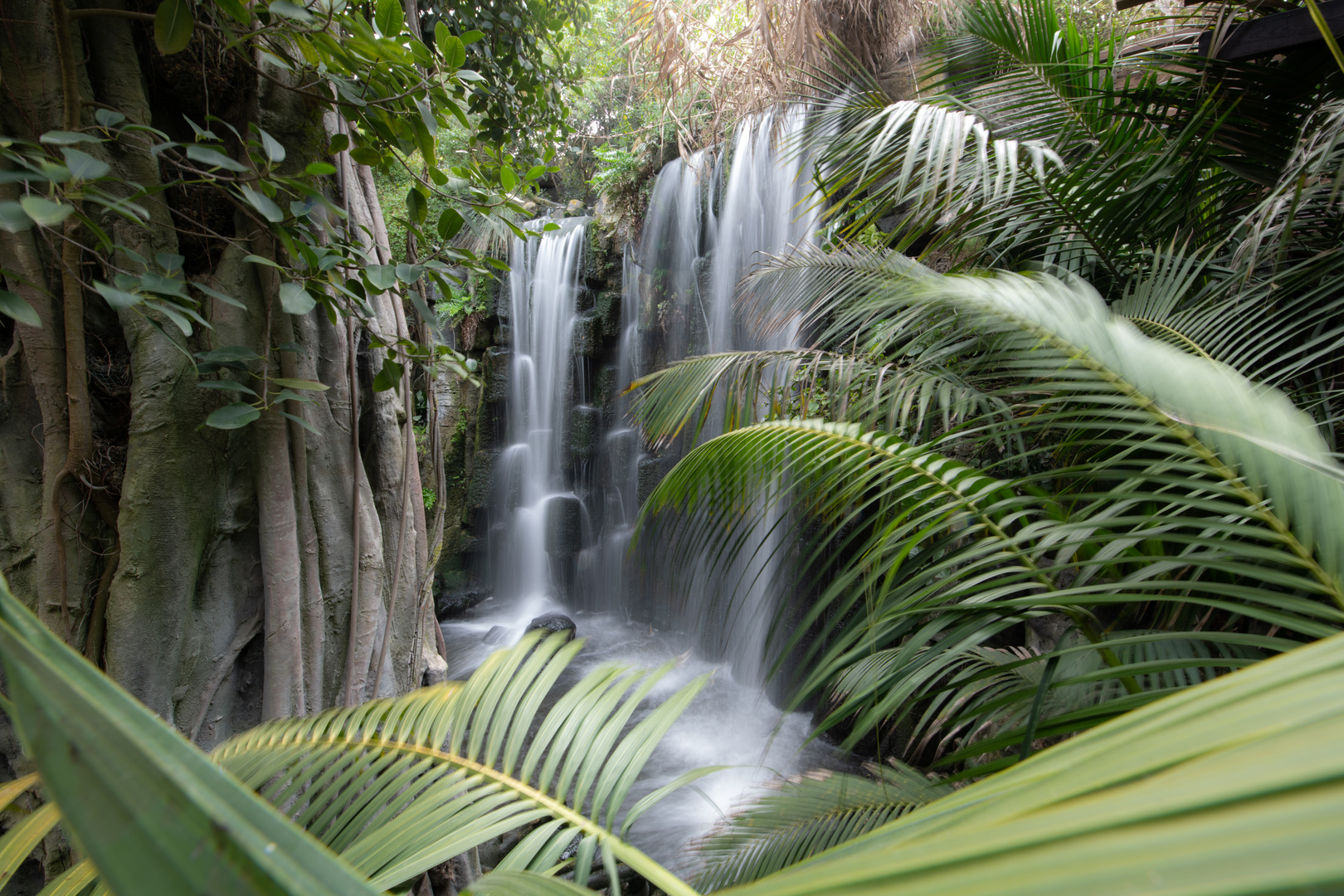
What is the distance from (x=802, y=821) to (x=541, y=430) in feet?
21.4

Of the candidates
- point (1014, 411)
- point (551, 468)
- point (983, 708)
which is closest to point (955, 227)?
point (1014, 411)

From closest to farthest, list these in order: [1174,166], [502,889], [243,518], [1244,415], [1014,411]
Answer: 1. [502,889]
2. [1244,415]
3. [243,518]
4. [1174,166]
5. [1014,411]

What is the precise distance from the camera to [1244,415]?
84 cm

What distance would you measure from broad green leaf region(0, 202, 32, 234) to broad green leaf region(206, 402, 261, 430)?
0.43m

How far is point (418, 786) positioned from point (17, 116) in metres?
1.63

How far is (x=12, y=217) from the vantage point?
921 millimetres

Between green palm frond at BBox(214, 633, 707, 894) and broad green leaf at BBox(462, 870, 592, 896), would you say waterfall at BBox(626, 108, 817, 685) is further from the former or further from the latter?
broad green leaf at BBox(462, 870, 592, 896)

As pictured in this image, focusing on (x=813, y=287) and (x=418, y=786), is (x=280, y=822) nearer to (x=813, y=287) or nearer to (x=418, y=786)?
(x=418, y=786)

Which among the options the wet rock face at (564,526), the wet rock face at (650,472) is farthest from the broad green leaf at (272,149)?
the wet rock face at (564,526)

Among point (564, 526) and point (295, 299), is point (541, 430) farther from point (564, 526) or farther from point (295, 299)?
point (295, 299)

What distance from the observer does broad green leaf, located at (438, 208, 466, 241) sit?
1.47 m

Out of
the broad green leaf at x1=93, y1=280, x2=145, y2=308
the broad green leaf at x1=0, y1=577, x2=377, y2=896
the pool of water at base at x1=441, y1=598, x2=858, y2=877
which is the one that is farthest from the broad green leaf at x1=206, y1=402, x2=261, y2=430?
the pool of water at base at x1=441, y1=598, x2=858, y2=877

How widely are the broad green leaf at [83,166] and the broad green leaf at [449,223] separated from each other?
59 centimetres

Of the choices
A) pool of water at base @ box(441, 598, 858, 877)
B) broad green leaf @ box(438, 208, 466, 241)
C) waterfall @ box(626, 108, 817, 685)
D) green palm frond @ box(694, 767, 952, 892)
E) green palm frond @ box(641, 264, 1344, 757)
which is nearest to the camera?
green palm frond @ box(641, 264, 1344, 757)
